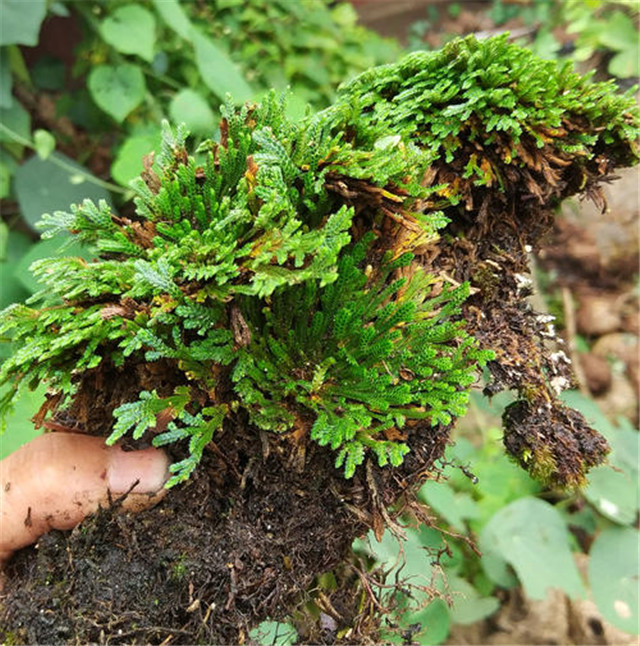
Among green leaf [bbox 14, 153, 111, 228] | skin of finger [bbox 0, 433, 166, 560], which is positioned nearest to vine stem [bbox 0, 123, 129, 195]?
green leaf [bbox 14, 153, 111, 228]

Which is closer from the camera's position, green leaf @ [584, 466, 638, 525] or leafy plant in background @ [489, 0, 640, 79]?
green leaf @ [584, 466, 638, 525]

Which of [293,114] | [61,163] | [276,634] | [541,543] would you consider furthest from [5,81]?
[541,543]

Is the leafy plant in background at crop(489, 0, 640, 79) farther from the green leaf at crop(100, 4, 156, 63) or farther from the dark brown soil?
the dark brown soil

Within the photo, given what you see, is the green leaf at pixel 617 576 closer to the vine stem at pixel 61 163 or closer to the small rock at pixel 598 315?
the small rock at pixel 598 315

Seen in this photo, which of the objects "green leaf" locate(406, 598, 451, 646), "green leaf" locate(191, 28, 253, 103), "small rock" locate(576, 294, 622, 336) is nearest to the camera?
"green leaf" locate(406, 598, 451, 646)

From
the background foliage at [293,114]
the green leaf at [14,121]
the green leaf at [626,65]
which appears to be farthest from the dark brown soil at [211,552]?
the green leaf at [626,65]

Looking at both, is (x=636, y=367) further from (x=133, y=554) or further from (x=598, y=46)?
(x=133, y=554)

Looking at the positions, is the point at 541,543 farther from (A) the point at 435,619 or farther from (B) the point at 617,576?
(A) the point at 435,619
